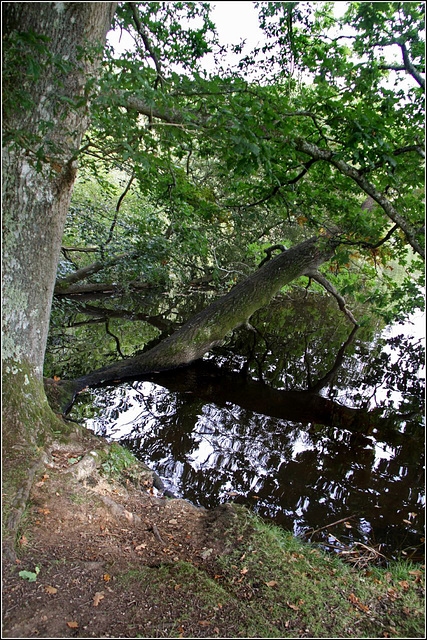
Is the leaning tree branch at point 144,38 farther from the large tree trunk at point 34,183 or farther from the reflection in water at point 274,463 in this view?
the reflection in water at point 274,463

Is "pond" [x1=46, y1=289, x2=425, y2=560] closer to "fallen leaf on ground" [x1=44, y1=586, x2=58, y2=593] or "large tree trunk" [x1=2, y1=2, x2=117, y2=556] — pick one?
"large tree trunk" [x1=2, y1=2, x2=117, y2=556]

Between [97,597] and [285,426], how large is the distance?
4.38 metres

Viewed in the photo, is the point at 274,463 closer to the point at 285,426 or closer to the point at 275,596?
the point at 285,426

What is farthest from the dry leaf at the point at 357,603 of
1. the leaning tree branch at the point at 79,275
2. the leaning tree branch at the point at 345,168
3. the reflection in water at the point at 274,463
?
the leaning tree branch at the point at 79,275

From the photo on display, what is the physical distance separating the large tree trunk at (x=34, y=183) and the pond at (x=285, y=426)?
2.06 meters

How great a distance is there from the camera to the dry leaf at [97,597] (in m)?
2.42

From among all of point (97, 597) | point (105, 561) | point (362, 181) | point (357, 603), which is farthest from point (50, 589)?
point (362, 181)

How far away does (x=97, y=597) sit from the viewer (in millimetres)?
2465

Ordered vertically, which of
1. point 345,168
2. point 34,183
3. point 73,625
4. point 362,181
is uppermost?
point 345,168

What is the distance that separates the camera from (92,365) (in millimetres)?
8047

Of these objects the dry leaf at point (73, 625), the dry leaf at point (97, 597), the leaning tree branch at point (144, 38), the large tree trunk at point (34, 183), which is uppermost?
the leaning tree branch at point (144, 38)

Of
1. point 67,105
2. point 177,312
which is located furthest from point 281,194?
point 177,312

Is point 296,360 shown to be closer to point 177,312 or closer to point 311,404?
point 311,404

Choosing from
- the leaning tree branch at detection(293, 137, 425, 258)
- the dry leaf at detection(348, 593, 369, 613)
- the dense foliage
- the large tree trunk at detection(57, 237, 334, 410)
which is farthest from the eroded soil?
the large tree trunk at detection(57, 237, 334, 410)
